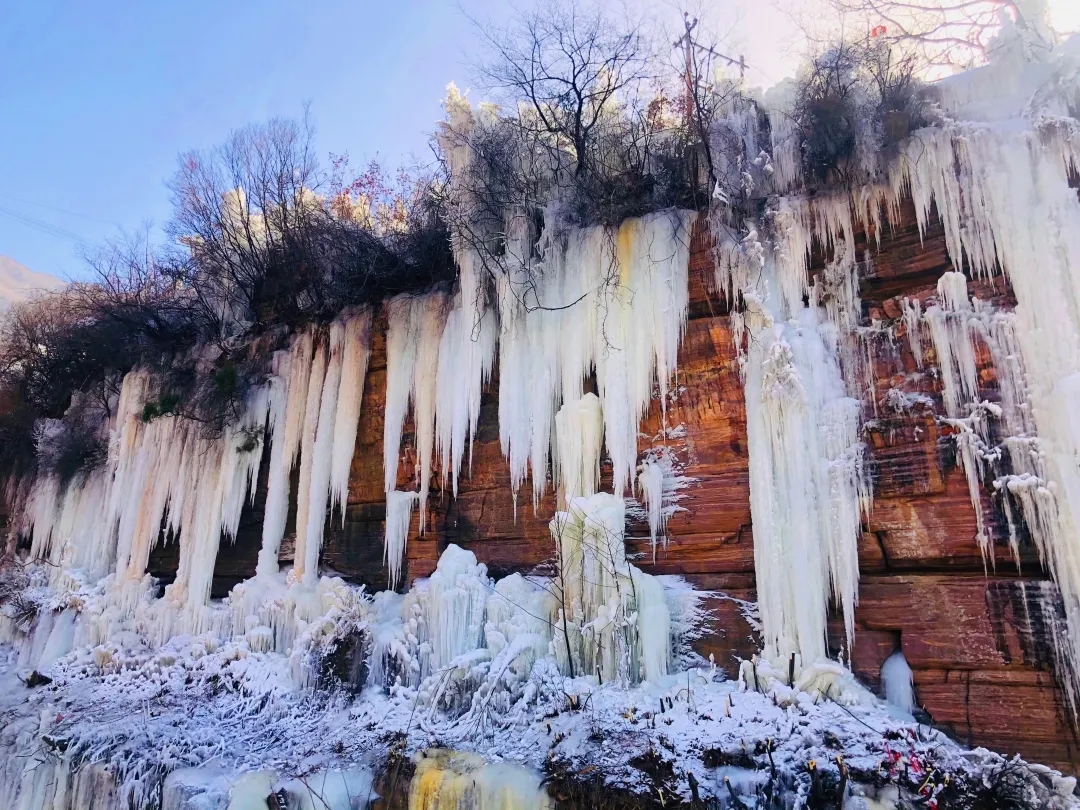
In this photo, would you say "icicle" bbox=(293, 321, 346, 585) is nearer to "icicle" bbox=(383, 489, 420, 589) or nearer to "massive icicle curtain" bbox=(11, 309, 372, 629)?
"massive icicle curtain" bbox=(11, 309, 372, 629)

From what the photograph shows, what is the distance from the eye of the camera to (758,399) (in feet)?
23.9

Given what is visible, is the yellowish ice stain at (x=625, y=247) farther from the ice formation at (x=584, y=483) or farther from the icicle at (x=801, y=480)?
the icicle at (x=801, y=480)

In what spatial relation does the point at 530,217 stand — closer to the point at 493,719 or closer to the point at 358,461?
the point at 358,461

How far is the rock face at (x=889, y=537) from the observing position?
5.71 metres

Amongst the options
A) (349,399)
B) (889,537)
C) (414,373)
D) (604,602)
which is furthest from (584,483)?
(349,399)

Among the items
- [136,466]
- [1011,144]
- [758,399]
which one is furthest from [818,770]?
[136,466]

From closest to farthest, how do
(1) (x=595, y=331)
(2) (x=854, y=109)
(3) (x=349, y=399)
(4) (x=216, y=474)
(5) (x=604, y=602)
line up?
(5) (x=604, y=602) → (2) (x=854, y=109) → (1) (x=595, y=331) → (3) (x=349, y=399) → (4) (x=216, y=474)

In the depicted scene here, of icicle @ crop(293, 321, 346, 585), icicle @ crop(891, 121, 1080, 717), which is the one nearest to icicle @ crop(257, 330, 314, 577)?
icicle @ crop(293, 321, 346, 585)

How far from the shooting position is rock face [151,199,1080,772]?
5715 millimetres

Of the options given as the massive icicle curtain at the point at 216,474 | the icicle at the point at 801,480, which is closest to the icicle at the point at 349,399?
the massive icicle curtain at the point at 216,474

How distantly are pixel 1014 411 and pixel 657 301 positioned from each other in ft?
12.6

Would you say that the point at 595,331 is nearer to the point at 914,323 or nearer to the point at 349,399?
the point at 914,323

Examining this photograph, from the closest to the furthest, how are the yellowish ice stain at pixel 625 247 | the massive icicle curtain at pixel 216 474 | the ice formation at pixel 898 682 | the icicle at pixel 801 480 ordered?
1. the ice formation at pixel 898 682
2. the icicle at pixel 801 480
3. the yellowish ice stain at pixel 625 247
4. the massive icicle curtain at pixel 216 474

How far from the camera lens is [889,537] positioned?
6.48m
